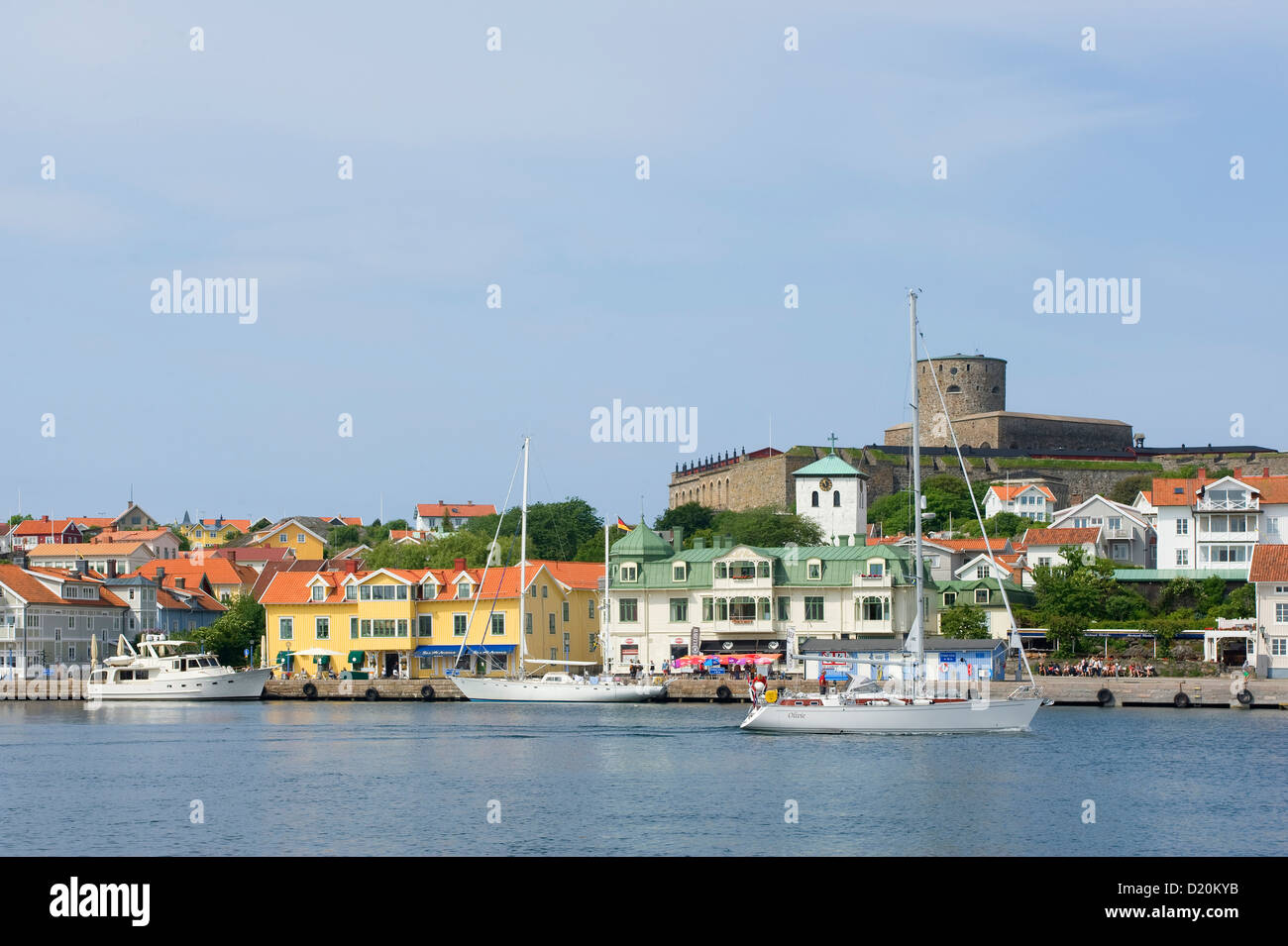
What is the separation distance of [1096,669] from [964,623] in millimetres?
7781

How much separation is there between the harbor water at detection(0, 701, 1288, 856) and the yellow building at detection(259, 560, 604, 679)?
19.7 m

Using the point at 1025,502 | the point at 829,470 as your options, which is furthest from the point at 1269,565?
the point at 1025,502

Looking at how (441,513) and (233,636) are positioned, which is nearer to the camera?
(233,636)

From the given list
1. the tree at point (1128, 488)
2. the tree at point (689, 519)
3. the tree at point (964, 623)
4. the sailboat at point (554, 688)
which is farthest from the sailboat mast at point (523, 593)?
the tree at point (1128, 488)

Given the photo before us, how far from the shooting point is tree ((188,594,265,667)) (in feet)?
280

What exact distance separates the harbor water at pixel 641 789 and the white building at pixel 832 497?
45623 mm

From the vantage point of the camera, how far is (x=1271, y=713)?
55781mm

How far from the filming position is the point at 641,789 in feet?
114

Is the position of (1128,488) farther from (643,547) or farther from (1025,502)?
(643,547)

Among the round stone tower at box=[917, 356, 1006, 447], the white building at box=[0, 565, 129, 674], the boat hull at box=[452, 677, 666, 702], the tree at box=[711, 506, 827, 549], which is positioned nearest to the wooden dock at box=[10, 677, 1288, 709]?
the boat hull at box=[452, 677, 666, 702]
